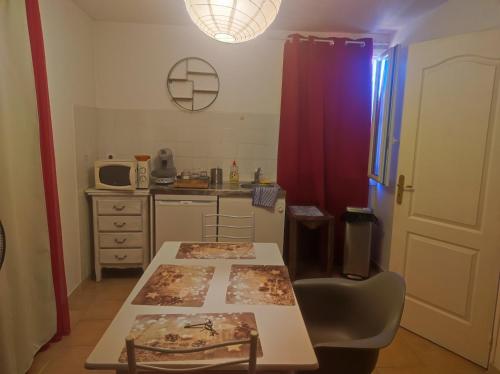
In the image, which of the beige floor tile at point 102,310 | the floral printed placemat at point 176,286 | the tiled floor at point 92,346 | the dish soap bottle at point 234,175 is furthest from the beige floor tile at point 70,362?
the dish soap bottle at point 234,175

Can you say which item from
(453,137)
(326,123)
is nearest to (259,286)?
(453,137)

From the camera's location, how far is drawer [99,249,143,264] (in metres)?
3.14

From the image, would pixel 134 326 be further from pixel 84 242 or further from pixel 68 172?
pixel 84 242

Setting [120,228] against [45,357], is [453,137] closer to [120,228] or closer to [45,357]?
[120,228]

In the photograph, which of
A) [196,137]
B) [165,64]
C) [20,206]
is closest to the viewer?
[20,206]

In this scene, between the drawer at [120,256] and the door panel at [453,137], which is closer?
the door panel at [453,137]

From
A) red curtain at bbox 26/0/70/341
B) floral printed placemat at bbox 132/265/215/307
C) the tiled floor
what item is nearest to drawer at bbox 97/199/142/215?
the tiled floor

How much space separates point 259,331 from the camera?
1.20 m

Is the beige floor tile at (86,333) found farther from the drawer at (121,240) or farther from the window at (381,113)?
the window at (381,113)

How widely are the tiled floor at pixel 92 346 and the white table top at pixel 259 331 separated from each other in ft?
3.25

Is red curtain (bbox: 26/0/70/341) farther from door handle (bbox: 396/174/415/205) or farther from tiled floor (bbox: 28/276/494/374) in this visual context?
door handle (bbox: 396/174/415/205)

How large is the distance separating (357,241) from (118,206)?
7.08 feet

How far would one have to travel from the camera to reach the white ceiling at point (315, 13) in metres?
2.75

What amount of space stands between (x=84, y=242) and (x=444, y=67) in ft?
10.1
